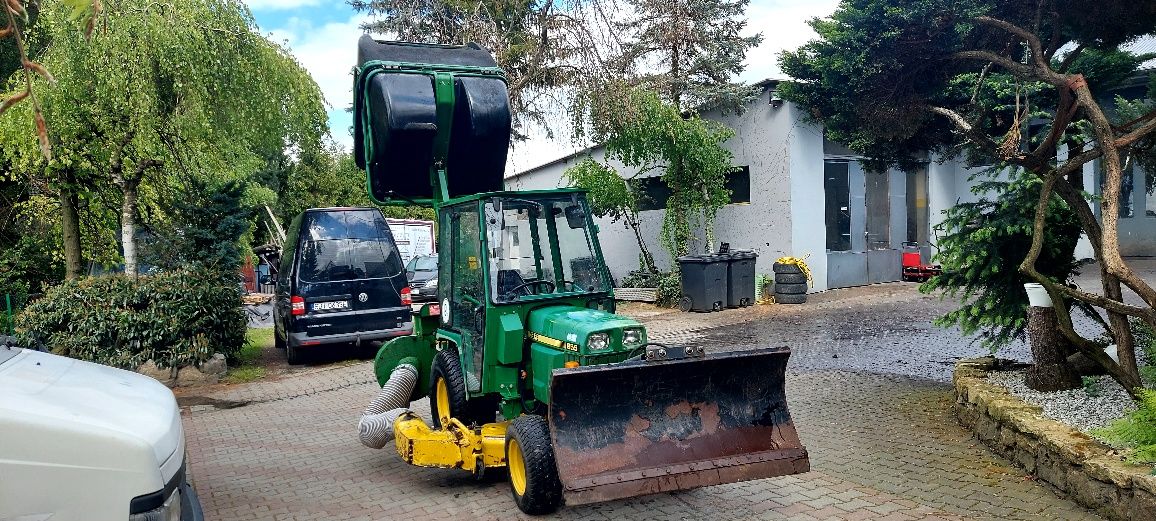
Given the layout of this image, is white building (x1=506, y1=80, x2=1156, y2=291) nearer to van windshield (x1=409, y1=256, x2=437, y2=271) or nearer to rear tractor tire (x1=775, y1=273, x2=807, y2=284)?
rear tractor tire (x1=775, y1=273, x2=807, y2=284)

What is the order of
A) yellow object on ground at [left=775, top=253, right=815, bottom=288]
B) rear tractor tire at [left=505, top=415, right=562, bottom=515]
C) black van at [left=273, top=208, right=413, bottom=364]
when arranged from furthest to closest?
yellow object on ground at [left=775, top=253, right=815, bottom=288] < black van at [left=273, top=208, right=413, bottom=364] < rear tractor tire at [left=505, top=415, right=562, bottom=515]

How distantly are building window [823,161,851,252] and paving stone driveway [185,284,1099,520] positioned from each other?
7.30m

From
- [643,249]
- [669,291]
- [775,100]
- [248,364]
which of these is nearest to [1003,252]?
[669,291]

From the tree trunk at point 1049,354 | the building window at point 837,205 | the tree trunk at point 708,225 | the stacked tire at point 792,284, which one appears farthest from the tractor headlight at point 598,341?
the building window at point 837,205

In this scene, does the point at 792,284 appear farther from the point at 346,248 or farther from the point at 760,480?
the point at 760,480

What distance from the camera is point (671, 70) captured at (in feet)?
65.1

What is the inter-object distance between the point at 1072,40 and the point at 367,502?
24.0 feet

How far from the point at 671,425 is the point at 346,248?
8359 mm

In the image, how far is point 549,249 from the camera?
5.88 metres

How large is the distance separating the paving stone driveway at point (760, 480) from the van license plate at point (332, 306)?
44.9 inches

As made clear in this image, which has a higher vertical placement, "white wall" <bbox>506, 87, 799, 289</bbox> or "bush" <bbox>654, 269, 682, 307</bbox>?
"white wall" <bbox>506, 87, 799, 289</bbox>

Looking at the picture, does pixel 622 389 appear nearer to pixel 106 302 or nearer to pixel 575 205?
pixel 575 205

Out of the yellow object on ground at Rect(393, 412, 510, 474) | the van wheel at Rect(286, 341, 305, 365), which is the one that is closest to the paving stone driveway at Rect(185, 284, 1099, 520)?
the yellow object on ground at Rect(393, 412, 510, 474)

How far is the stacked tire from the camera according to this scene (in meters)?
16.3
